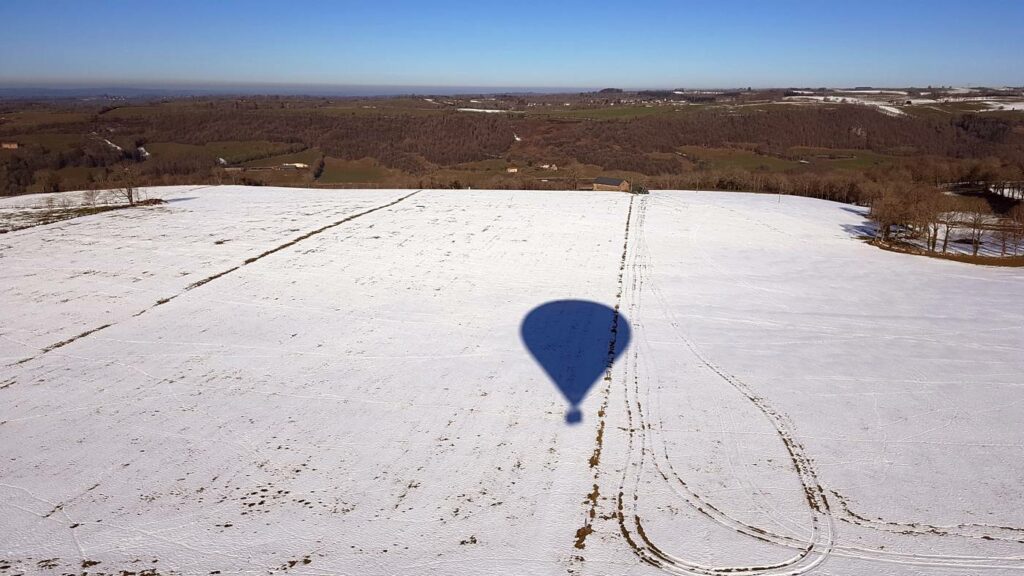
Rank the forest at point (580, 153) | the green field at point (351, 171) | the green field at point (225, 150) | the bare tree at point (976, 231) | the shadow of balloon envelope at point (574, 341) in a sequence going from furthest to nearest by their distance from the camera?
1. the green field at point (225, 150)
2. the green field at point (351, 171)
3. the forest at point (580, 153)
4. the bare tree at point (976, 231)
5. the shadow of balloon envelope at point (574, 341)

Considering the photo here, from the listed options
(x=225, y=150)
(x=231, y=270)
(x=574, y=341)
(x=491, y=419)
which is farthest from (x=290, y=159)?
(x=491, y=419)

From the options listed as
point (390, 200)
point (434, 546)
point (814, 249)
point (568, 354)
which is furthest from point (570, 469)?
point (390, 200)

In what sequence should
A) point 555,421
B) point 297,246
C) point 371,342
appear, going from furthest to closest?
1. point 297,246
2. point 371,342
3. point 555,421

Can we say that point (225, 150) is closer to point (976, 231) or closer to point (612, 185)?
point (612, 185)

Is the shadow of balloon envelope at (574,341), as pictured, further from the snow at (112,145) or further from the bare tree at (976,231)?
the snow at (112,145)

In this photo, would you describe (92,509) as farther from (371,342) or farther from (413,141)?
(413,141)

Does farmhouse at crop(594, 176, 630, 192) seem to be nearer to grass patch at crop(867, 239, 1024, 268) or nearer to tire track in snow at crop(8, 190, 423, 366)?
tire track in snow at crop(8, 190, 423, 366)

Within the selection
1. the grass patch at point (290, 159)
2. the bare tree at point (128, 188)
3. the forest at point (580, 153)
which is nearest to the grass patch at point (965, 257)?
the forest at point (580, 153)
